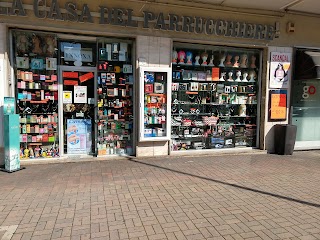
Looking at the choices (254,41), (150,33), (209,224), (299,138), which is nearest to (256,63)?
(254,41)

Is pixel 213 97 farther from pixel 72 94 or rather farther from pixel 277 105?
pixel 72 94

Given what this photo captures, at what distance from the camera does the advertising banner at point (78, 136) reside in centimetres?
708

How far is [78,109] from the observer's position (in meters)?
7.11

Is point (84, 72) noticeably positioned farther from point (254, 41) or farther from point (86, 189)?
point (254, 41)

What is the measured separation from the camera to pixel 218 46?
791 cm

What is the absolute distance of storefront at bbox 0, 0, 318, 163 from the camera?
653cm

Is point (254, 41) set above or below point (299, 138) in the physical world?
above

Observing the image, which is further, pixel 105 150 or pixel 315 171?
pixel 105 150

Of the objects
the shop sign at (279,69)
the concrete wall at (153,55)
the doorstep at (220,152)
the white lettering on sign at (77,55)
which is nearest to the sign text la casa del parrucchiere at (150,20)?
the concrete wall at (153,55)

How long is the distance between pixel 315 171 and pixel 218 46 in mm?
4183

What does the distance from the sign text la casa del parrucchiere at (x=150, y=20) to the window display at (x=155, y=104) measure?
1.23m

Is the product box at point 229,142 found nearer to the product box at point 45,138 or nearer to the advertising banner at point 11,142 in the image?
the product box at point 45,138

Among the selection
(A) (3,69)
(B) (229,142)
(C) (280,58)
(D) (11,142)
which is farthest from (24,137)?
(C) (280,58)

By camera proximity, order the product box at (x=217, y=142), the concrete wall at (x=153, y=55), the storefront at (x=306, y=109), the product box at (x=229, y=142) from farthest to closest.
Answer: the storefront at (x=306, y=109) < the product box at (x=229, y=142) < the product box at (x=217, y=142) < the concrete wall at (x=153, y=55)
